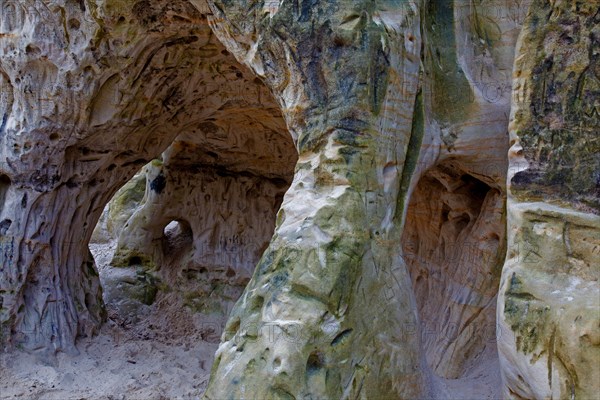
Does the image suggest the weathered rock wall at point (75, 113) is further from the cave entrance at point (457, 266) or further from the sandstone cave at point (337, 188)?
the cave entrance at point (457, 266)

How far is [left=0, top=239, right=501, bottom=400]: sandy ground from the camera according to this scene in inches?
131

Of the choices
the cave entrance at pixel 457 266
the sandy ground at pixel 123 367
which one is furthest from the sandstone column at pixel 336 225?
the sandy ground at pixel 123 367

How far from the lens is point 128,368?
12.3ft

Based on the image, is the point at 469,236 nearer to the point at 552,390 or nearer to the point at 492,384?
the point at 492,384

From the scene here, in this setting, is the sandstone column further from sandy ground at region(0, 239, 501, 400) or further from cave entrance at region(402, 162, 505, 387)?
A: sandy ground at region(0, 239, 501, 400)

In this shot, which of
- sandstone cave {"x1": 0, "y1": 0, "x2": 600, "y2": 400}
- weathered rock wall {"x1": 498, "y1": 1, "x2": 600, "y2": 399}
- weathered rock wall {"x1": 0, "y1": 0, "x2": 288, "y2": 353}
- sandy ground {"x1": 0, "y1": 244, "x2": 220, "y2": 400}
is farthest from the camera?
sandy ground {"x1": 0, "y1": 244, "x2": 220, "y2": 400}

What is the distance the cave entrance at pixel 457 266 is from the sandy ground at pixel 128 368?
0.08 meters

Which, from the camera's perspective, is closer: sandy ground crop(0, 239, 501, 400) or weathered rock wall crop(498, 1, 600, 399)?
weathered rock wall crop(498, 1, 600, 399)

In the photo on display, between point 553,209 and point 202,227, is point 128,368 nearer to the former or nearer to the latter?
point 202,227

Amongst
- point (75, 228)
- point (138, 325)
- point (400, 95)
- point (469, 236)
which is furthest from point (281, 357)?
point (138, 325)

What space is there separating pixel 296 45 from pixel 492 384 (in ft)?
4.76

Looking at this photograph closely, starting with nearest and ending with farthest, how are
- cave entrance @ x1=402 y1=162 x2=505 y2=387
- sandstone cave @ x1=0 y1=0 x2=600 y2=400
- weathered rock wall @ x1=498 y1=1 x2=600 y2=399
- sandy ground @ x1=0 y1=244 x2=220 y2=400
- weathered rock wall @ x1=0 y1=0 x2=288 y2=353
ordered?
weathered rock wall @ x1=498 y1=1 x2=600 y2=399
sandstone cave @ x1=0 y1=0 x2=600 y2=400
cave entrance @ x1=402 y1=162 x2=505 y2=387
weathered rock wall @ x1=0 y1=0 x2=288 y2=353
sandy ground @ x1=0 y1=244 x2=220 y2=400

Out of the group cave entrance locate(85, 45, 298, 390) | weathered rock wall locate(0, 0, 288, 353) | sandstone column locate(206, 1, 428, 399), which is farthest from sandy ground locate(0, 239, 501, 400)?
sandstone column locate(206, 1, 428, 399)

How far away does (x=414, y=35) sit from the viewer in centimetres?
237
